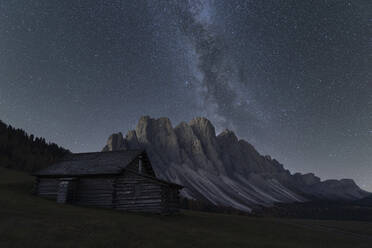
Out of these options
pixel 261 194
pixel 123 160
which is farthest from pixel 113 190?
pixel 261 194

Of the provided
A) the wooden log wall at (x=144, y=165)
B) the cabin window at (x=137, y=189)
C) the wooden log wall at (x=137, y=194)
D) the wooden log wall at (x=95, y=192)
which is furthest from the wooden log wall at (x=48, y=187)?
the cabin window at (x=137, y=189)

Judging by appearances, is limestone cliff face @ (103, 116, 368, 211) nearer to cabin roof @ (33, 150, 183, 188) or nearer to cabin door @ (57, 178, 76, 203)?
cabin roof @ (33, 150, 183, 188)

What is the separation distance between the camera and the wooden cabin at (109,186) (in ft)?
81.0

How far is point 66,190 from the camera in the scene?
25.5m

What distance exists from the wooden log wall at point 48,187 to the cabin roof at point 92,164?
0.95 meters

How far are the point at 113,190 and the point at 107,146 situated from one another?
5941 inches

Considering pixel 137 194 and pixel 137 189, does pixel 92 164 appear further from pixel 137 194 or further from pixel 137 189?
pixel 137 194

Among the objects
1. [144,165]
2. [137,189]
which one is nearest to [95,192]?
[137,189]

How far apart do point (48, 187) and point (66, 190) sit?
4719 mm

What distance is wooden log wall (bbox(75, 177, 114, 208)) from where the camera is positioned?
25.6 meters

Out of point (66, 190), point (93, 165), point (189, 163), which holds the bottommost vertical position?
point (66, 190)

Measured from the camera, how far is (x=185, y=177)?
156 meters

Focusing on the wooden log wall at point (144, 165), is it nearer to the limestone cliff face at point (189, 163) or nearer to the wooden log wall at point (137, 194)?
the wooden log wall at point (137, 194)

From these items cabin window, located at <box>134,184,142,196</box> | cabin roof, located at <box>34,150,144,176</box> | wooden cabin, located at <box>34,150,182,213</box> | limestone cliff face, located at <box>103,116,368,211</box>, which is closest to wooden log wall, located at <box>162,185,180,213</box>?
wooden cabin, located at <box>34,150,182,213</box>
